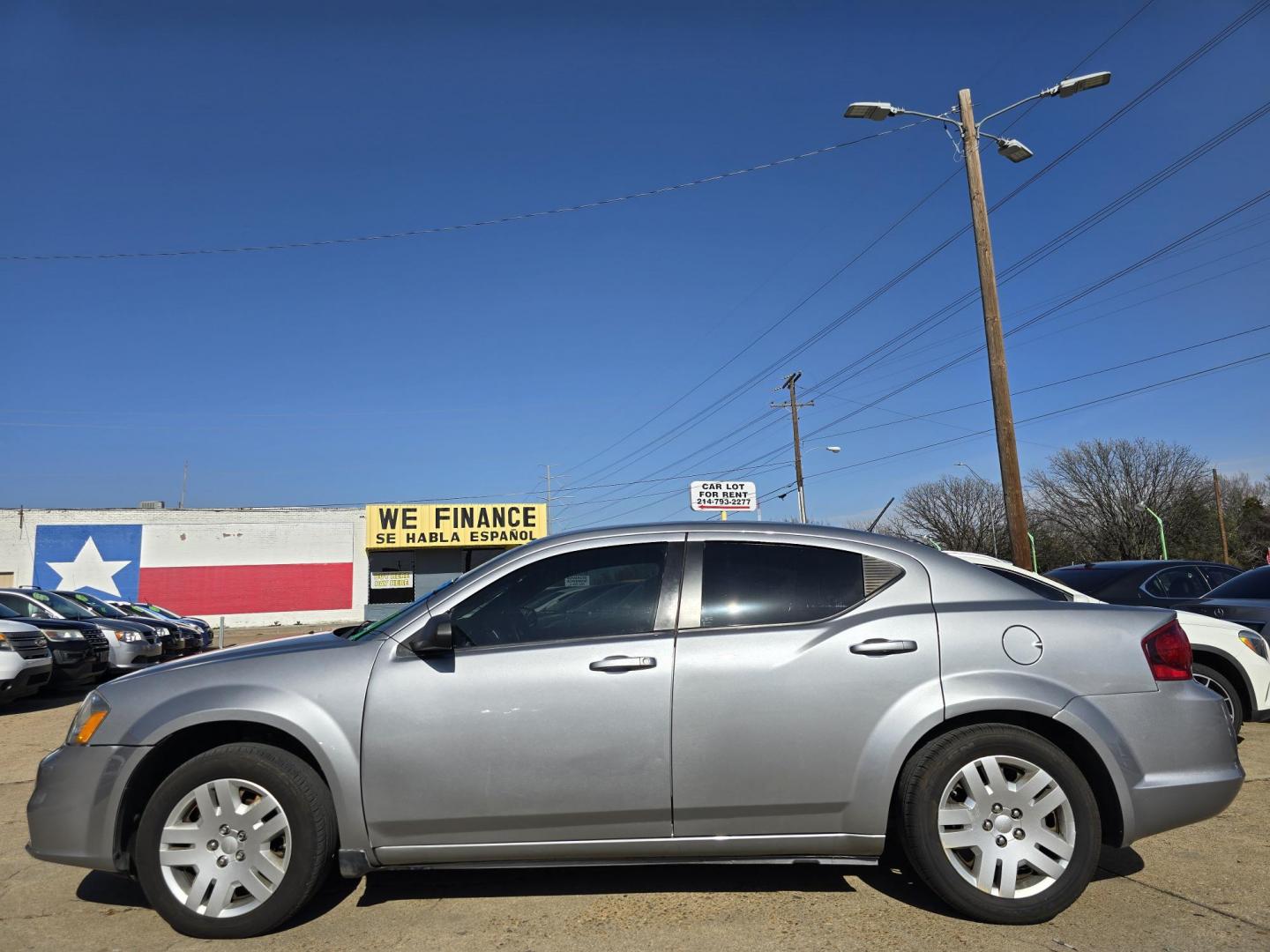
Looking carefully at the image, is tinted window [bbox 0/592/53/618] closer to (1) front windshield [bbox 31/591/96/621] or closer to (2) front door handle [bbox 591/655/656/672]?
(1) front windshield [bbox 31/591/96/621]

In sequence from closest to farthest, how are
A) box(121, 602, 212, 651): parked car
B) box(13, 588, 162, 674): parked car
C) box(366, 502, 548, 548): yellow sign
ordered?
1. box(13, 588, 162, 674): parked car
2. box(121, 602, 212, 651): parked car
3. box(366, 502, 548, 548): yellow sign

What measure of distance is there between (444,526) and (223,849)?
37.6 m

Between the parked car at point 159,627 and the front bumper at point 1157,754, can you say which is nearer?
the front bumper at point 1157,754

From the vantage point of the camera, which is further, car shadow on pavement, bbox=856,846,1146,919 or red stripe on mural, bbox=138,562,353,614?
red stripe on mural, bbox=138,562,353,614

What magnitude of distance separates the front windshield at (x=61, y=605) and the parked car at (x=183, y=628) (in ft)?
5.64

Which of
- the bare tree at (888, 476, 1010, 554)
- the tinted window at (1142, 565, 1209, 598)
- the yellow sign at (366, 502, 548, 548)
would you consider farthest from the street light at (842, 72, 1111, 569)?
the bare tree at (888, 476, 1010, 554)

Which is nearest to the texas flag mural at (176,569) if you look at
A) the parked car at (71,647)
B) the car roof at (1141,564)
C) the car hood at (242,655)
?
the parked car at (71,647)

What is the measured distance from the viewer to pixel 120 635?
14945mm

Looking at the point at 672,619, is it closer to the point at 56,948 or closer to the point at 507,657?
the point at 507,657

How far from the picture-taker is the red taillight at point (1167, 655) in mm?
3732

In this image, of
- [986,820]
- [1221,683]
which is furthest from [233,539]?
[986,820]

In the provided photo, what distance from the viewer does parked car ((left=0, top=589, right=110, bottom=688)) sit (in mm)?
12289

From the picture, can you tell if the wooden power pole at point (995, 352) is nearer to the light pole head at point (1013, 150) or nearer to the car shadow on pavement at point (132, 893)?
the light pole head at point (1013, 150)

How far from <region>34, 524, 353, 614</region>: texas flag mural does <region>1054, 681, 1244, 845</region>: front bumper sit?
133ft
